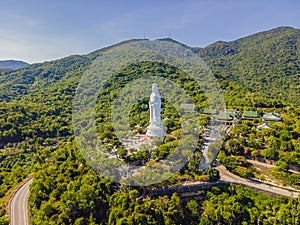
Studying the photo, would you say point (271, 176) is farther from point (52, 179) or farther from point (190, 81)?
point (190, 81)

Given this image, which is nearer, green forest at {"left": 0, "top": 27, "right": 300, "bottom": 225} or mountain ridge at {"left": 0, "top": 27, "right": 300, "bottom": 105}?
green forest at {"left": 0, "top": 27, "right": 300, "bottom": 225}

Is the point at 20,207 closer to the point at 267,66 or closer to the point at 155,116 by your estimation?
the point at 155,116

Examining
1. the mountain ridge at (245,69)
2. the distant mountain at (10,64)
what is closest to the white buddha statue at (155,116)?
the mountain ridge at (245,69)

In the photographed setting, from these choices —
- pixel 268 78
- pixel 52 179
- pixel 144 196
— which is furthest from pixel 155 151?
pixel 268 78

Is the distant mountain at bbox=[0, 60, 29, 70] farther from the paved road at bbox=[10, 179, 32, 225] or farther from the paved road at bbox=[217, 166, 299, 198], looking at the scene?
the paved road at bbox=[217, 166, 299, 198]

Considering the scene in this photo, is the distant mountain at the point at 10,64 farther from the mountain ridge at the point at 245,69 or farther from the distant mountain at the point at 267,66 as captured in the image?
the distant mountain at the point at 267,66

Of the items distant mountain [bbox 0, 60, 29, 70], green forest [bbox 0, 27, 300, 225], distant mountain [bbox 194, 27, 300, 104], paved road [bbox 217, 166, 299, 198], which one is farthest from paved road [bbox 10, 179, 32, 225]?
distant mountain [bbox 0, 60, 29, 70]
